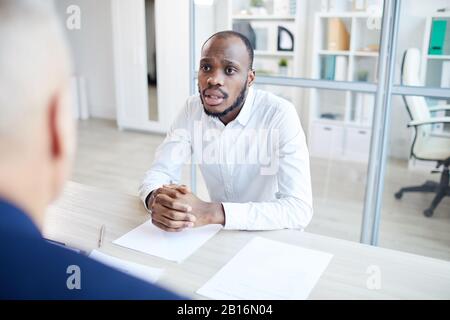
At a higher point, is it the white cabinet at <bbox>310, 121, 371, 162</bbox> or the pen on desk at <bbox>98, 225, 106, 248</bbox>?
the pen on desk at <bbox>98, 225, 106, 248</bbox>

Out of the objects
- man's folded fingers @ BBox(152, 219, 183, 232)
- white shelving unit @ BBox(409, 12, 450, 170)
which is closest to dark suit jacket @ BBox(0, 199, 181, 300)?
man's folded fingers @ BBox(152, 219, 183, 232)

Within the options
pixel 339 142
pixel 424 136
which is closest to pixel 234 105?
pixel 424 136

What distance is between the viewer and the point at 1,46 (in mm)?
241

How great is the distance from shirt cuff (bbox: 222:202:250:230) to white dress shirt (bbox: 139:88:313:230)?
0.73 feet

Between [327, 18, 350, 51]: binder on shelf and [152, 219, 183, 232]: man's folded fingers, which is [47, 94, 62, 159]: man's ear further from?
[327, 18, 350, 51]: binder on shelf

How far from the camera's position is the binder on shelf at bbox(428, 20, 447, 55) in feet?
10.7

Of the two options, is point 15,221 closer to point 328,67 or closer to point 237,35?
point 237,35

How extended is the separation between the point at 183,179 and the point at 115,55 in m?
1.82

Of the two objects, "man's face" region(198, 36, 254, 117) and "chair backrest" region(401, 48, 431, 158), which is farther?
"chair backrest" region(401, 48, 431, 158)

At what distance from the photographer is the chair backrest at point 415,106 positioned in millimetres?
2576

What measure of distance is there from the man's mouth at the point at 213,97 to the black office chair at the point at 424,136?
59.3 inches

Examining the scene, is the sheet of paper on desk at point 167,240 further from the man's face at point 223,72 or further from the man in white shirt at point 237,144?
the man's face at point 223,72
